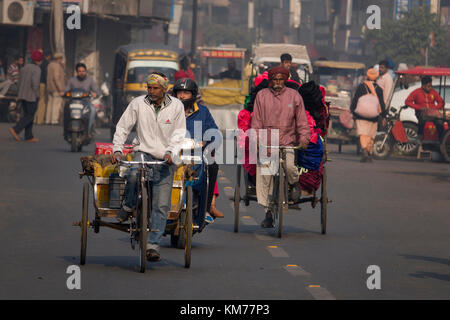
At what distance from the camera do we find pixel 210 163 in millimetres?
10992

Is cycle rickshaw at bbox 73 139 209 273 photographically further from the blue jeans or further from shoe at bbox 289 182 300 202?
shoe at bbox 289 182 300 202

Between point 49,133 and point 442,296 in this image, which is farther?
point 49,133

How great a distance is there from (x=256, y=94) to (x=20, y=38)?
30453 millimetres

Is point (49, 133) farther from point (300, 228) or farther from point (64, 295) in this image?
point (64, 295)

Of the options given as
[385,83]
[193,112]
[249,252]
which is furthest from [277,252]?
[385,83]

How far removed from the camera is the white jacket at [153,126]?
9578 millimetres

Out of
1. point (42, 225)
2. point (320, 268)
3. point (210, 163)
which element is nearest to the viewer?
point (320, 268)

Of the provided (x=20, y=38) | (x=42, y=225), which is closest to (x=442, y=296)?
(x=42, y=225)

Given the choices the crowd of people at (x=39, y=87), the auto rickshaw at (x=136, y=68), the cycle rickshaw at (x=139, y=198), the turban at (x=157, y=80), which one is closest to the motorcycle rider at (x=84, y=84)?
the crowd of people at (x=39, y=87)

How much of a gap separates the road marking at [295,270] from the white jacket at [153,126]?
1442 millimetres

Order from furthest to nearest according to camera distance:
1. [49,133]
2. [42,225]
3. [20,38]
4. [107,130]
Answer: [20,38] < [107,130] < [49,133] < [42,225]

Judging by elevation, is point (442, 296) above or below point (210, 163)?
below

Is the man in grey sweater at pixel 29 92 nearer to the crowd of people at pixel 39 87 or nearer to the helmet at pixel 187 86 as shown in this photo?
the crowd of people at pixel 39 87

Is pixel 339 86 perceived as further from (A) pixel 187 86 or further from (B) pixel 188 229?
(B) pixel 188 229
